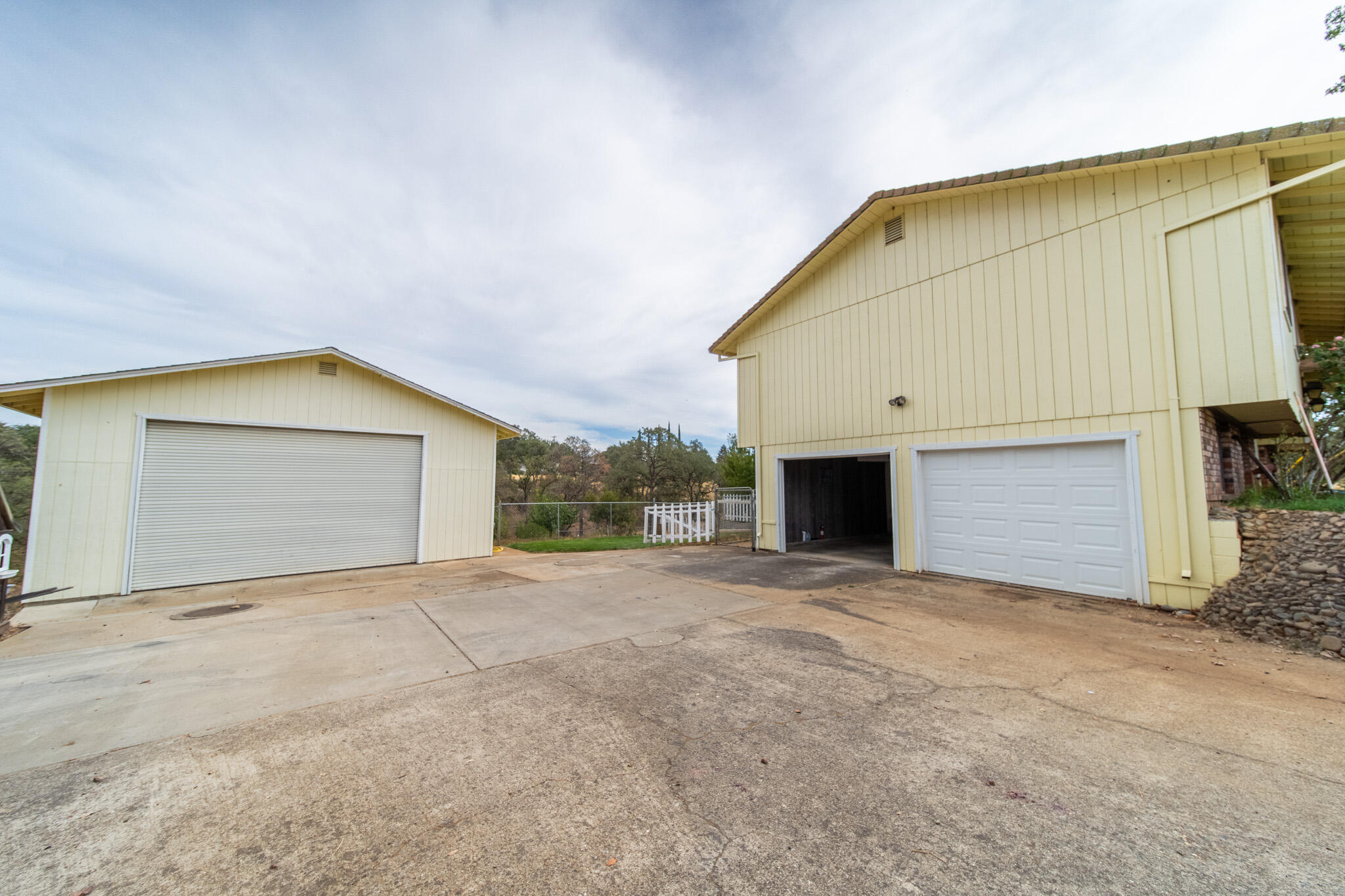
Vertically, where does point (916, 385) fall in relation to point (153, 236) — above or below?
below

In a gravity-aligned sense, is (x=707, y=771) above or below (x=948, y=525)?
below

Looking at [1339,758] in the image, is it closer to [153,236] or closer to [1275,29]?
[1275,29]

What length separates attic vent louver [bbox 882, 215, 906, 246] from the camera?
855 cm

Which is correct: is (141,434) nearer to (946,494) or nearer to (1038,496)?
(946,494)

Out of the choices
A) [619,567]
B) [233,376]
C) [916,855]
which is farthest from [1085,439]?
[233,376]

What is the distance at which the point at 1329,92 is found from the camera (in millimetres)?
8227

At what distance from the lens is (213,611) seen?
5.83 meters

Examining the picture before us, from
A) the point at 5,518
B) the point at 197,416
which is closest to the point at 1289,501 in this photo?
the point at 197,416

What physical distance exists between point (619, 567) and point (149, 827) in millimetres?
7001

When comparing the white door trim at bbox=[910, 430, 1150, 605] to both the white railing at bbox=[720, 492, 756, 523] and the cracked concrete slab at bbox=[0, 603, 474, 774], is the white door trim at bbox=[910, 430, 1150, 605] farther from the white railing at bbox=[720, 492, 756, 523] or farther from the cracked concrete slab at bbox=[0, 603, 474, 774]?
the white railing at bbox=[720, 492, 756, 523]

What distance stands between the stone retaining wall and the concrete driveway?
51cm

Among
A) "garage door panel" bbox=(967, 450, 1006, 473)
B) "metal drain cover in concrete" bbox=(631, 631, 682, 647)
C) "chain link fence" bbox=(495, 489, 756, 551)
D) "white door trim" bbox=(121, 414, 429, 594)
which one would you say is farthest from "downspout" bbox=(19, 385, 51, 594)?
"garage door panel" bbox=(967, 450, 1006, 473)

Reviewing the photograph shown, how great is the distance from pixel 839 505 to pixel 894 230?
738 cm

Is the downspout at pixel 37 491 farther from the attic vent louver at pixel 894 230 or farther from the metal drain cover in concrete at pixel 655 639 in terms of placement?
the attic vent louver at pixel 894 230
